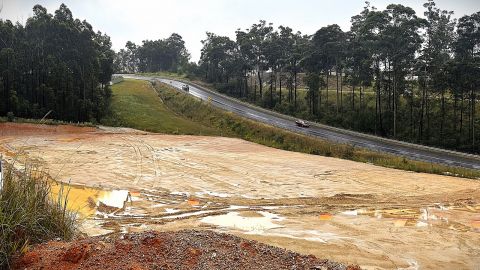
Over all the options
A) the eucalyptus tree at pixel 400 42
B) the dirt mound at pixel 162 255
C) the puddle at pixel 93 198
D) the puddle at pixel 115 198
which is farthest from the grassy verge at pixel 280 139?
the dirt mound at pixel 162 255

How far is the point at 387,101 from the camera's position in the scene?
51.4 meters

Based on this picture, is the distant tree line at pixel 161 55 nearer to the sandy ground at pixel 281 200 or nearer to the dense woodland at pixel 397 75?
the dense woodland at pixel 397 75

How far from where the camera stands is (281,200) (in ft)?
54.4

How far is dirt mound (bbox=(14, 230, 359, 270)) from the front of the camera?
6.37 metres

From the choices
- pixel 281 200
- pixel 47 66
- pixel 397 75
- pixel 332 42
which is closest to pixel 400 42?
pixel 397 75

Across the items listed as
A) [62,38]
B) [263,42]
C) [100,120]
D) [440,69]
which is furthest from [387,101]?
[62,38]

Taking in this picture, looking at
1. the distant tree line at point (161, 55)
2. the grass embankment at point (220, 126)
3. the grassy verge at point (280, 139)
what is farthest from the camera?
the distant tree line at point (161, 55)

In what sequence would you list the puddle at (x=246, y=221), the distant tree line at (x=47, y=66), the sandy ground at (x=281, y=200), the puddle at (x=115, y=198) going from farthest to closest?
1. the distant tree line at (x=47, y=66)
2. the puddle at (x=115, y=198)
3. the puddle at (x=246, y=221)
4. the sandy ground at (x=281, y=200)

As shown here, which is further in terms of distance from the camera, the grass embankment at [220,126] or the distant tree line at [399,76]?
the distant tree line at [399,76]

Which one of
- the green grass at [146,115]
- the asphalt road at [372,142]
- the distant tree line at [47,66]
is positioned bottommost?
the asphalt road at [372,142]

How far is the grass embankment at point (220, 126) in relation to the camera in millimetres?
28038

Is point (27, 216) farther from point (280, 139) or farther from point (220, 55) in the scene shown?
point (220, 55)

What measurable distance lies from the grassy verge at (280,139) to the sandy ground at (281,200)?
314 centimetres

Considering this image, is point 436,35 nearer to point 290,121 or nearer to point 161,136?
point 290,121
